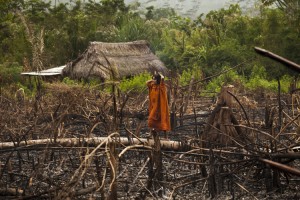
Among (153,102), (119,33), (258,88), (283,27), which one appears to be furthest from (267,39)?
(153,102)

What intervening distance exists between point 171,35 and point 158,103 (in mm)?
17223

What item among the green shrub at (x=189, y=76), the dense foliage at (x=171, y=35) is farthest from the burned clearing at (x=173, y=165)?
the dense foliage at (x=171, y=35)

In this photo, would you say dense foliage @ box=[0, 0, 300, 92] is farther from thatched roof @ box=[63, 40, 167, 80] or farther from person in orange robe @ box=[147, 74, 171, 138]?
person in orange robe @ box=[147, 74, 171, 138]

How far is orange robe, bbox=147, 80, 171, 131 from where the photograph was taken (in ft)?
24.7

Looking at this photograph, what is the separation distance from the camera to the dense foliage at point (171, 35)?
18.0 meters

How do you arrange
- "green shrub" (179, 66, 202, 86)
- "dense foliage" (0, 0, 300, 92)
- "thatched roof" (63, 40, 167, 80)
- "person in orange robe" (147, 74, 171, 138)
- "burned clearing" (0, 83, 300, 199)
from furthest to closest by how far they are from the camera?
1. "thatched roof" (63, 40, 167, 80)
2. "dense foliage" (0, 0, 300, 92)
3. "green shrub" (179, 66, 202, 86)
4. "person in orange robe" (147, 74, 171, 138)
5. "burned clearing" (0, 83, 300, 199)

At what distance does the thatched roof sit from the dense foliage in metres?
1.19

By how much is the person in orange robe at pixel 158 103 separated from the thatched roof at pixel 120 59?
12278 mm

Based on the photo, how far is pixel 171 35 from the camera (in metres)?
24.5

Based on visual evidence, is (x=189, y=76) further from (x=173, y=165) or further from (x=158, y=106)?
(x=173, y=165)

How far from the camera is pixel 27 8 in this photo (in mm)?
27328

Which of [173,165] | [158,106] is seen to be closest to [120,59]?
[158,106]

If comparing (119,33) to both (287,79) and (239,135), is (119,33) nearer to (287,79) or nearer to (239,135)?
(287,79)

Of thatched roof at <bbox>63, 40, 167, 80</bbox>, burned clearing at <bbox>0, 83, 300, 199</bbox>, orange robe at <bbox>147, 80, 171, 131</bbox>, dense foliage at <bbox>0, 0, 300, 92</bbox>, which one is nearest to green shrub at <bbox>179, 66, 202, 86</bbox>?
dense foliage at <bbox>0, 0, 300, 92</bbox>
